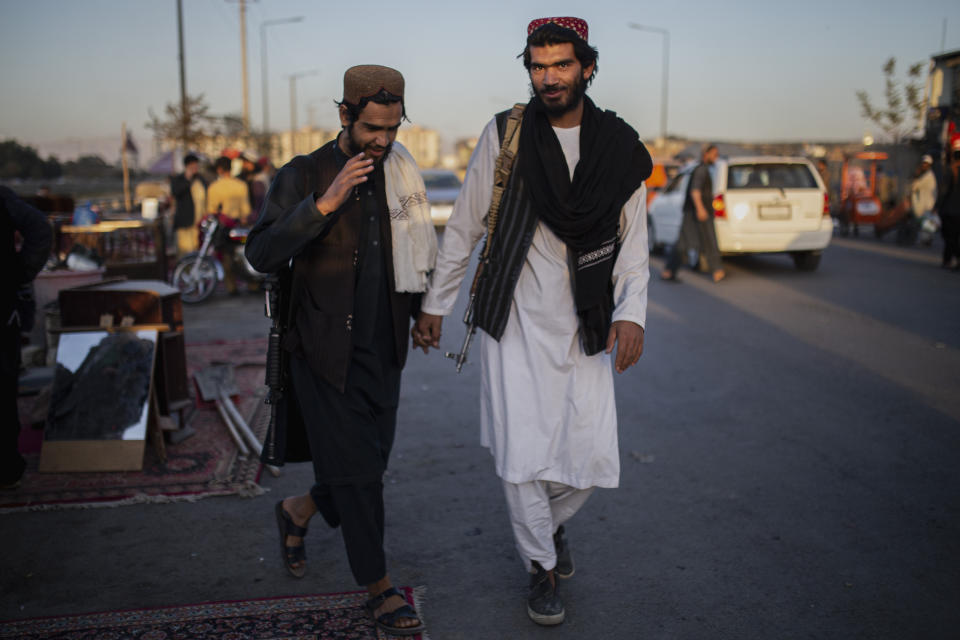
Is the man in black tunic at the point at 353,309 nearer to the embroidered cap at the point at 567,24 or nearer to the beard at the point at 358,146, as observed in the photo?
the beard at the point at 358,146

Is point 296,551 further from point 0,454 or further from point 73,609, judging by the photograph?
point 0,454

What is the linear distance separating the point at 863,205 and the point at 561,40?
19.6m

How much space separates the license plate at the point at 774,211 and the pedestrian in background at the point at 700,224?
86 cm

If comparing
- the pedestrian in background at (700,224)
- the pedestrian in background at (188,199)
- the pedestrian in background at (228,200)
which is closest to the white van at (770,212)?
the pedestrian in background at (700,224)

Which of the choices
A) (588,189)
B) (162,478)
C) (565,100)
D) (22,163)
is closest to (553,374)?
(588,189)

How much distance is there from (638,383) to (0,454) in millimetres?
4425

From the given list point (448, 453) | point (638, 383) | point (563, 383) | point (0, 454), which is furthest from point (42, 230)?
point (638, 383)

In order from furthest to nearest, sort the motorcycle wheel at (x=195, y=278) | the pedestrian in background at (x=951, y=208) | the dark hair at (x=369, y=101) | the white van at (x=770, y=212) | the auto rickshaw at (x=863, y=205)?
the auto rickshaw at (x=863, y=205) < the white van at (x=770, y=212) < the pedestrian in background at (x=951, y=208) < the motorcycle wheel at (x=195, y=278) < the dark hair at (x=369, y=101)

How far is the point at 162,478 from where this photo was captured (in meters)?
4.59

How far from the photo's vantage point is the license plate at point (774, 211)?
506 inches

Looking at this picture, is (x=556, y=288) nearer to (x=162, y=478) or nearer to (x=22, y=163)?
(x=162, y=478)

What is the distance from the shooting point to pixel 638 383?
6734 mm

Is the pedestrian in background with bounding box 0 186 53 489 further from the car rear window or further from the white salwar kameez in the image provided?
the car rear window

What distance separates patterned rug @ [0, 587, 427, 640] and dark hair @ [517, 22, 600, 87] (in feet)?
6.99
